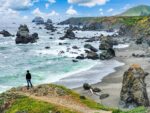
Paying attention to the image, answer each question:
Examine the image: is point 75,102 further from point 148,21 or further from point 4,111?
point 148,21

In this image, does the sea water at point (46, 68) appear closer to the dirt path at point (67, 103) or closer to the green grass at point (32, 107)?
the dirt path at point (67, 103)

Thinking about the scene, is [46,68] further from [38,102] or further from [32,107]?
Result: [32,107]

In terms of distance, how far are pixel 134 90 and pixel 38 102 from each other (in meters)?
17.6

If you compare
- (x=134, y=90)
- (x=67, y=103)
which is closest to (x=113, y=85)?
(x=134, y=90)

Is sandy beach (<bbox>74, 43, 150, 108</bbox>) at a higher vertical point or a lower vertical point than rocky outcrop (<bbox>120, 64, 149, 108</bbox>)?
lower

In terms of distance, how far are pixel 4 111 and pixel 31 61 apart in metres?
62.5

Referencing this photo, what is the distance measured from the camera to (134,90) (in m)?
47.8

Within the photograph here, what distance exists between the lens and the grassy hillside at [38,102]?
33.0m

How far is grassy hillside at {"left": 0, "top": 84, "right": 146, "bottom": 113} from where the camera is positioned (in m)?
33.0

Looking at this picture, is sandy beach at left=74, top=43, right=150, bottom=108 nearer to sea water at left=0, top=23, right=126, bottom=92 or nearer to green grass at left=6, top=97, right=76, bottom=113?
sea water at left=0, top=23, right=126, bottom=92

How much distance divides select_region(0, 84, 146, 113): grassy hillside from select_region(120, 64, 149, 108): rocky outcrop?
10.2 metres

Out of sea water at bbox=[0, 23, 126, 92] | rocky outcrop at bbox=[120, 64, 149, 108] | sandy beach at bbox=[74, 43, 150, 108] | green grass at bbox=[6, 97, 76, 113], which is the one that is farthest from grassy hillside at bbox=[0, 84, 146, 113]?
sea water at bbox=[0, 23, 126, 92]

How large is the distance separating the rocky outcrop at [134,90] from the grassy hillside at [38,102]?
10.2 meters

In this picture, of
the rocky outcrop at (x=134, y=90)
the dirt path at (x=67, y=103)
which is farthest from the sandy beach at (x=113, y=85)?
the dirt path at (x=67, y=103)
